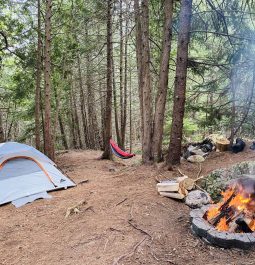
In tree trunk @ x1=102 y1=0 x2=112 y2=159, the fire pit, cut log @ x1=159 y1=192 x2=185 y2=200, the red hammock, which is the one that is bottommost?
the red hammock

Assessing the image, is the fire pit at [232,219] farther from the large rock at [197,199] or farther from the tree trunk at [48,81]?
the tree trunk at [48,81]

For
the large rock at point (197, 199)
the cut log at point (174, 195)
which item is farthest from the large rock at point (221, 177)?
the cut log at point (174, 195)

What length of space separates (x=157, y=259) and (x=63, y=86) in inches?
425

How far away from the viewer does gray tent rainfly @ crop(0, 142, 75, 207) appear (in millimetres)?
6246

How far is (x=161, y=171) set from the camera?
6.13 metres

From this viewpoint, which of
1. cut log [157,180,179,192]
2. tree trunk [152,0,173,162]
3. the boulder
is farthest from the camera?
the boulder

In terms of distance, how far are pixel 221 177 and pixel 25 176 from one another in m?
4.34

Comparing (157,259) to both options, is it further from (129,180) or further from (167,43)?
(167,43)

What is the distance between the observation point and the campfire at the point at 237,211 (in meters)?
3.52

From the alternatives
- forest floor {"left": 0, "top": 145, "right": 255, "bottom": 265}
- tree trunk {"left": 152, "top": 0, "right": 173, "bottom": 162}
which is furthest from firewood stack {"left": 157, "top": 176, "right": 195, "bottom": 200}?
tree trunk {"left": 152, "top": 0, "right": 173, "bottom": 162}

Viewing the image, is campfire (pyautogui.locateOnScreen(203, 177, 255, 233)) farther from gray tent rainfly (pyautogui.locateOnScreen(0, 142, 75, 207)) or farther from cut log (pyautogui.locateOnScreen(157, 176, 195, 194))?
gray tent rainfly (pyautogui.locateOnScreen(0, 142, 75, 207))

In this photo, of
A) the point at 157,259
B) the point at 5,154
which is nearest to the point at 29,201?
the point at 5,154

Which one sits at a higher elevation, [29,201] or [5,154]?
[5,154]

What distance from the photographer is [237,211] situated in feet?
12.1
